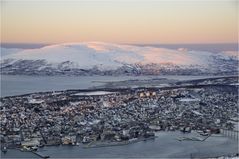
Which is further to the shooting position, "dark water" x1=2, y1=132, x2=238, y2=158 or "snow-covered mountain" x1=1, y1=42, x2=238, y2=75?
"snow-covered mountain" x1=1, y1=42, x2=238, y2=75

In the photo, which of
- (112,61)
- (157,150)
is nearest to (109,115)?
(157,150)

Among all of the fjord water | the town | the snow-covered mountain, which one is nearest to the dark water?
the town

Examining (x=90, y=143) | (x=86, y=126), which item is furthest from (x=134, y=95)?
(x=90, y=143)

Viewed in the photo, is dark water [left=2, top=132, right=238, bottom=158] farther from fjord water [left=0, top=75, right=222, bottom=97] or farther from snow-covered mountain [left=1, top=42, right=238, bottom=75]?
snow-covered mountain [left=1, top=42, right=238, bottom=75]

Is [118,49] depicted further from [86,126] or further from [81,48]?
[86,126]

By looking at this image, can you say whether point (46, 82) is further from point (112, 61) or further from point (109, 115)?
point (109, 115)
